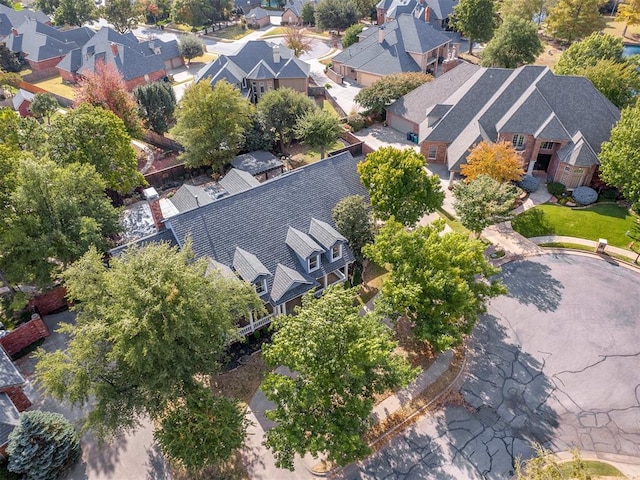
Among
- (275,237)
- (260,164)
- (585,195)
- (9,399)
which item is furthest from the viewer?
(260,164)

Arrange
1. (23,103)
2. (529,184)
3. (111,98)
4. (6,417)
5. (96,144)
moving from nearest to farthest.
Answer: (6,417) < (96,144) < (529,184) < (111,98) < (23,103)

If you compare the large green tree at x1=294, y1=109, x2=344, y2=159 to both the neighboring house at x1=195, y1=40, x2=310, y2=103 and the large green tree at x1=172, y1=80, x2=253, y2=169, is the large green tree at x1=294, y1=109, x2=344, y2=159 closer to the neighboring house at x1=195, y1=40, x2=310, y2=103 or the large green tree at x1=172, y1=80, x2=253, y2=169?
the large green tree at x1=172, y1=80, x2=253, y2=169

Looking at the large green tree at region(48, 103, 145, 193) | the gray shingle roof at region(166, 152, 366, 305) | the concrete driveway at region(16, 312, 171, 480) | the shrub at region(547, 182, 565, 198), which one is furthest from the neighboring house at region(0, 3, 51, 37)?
the shrub at region(547, 182, 565, 198)

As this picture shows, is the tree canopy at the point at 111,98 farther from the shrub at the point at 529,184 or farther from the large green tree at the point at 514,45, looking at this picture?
the large green tree at the point at 514,45

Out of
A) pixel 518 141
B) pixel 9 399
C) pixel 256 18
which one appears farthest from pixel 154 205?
pixel 256 18

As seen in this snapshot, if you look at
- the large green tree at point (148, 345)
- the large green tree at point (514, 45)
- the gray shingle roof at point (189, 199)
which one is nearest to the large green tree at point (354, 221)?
the gray shingle roof at point (189, 199)

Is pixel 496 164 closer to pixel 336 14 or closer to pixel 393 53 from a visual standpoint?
pixel 393 53

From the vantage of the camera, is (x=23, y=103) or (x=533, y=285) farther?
A: (x=23, y=103)

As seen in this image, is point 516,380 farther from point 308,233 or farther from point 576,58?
point 576,58

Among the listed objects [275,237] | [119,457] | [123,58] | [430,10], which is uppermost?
[123,58]
